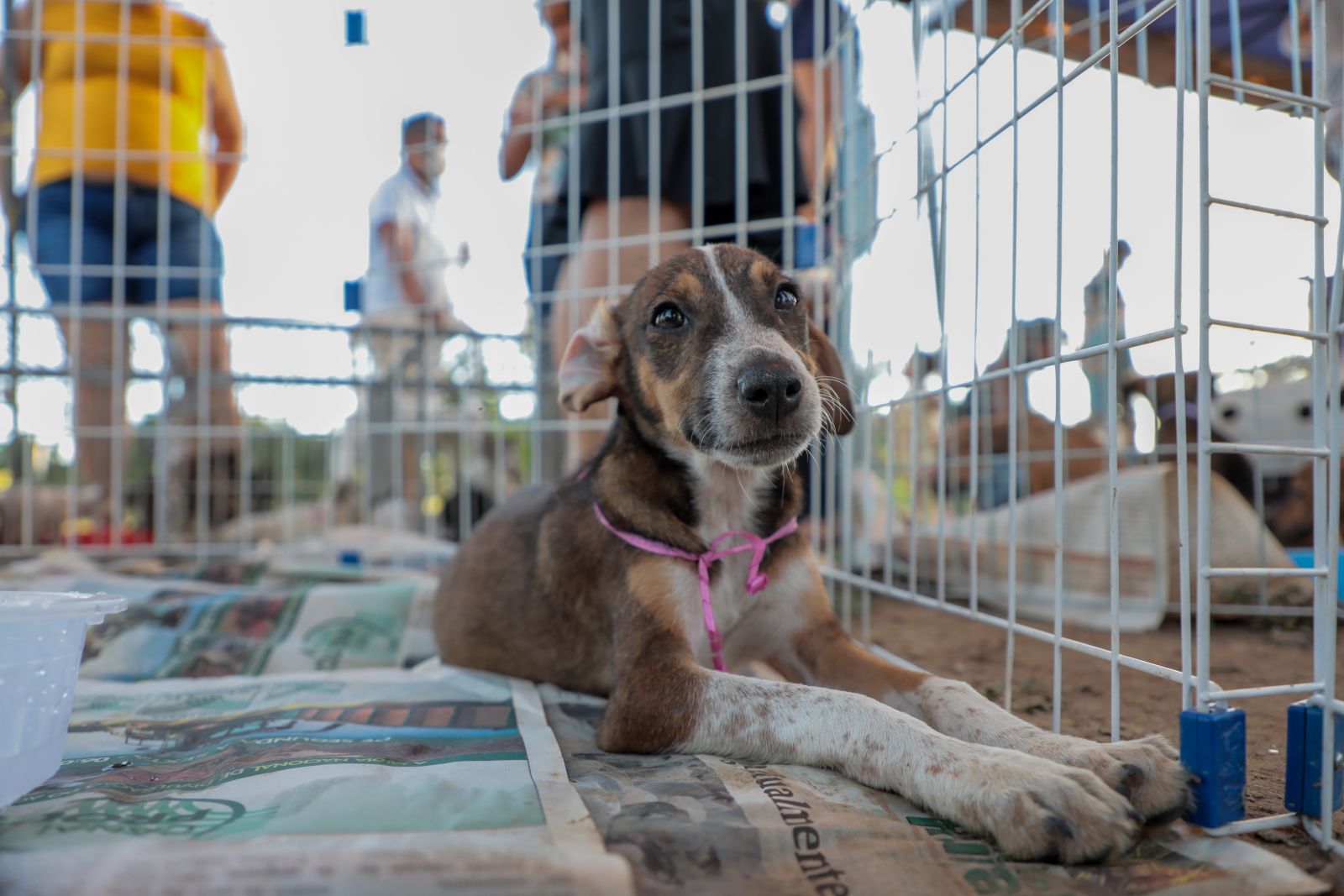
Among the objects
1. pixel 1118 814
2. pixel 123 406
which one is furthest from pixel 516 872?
pixel 123 406

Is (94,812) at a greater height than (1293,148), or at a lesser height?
lesser

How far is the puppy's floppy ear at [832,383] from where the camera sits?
2.76m

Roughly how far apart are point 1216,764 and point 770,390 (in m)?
1.23

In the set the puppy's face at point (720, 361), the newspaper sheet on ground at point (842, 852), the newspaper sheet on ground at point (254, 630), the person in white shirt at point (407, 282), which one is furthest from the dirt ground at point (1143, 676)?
the person in white shirt at point (407, 282)

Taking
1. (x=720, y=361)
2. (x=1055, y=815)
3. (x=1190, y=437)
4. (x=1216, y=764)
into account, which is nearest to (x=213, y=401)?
(x=720, y=361)

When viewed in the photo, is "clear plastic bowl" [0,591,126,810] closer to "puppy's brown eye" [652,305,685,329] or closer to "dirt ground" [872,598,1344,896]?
"puppy's brown eye" [652,305,685,329]

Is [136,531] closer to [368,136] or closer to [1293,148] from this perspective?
[368,136]

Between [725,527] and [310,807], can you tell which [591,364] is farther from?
[310,807]

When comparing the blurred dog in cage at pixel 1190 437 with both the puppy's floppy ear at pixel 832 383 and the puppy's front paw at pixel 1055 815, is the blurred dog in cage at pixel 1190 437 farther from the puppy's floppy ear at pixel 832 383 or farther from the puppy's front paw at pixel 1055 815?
the puppy's front paw at pixel 1055 815

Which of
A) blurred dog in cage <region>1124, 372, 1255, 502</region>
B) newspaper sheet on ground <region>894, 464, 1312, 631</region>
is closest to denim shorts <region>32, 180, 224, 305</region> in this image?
newspaper sheet on ground <region>894, 464, 1312, 631</region>

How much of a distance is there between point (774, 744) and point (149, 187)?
17.5 feet

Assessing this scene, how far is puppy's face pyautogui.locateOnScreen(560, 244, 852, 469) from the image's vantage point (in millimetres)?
2311

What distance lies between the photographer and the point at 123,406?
18.4ft

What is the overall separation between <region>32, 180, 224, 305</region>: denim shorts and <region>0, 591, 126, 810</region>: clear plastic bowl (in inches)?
164
